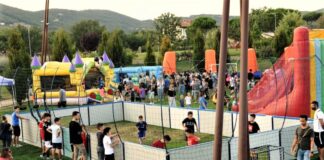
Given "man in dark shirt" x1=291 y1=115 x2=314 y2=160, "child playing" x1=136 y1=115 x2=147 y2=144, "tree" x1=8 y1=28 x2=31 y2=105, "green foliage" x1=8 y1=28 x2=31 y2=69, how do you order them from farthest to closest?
"green foliage" x1=8 y1=28 x2=31 y2=69 < "tree" x1=8 y1=28 x2=31 y2=105 < "child playing" x1=136 y1=115 x2=147 y2=144 < "man in dark shirt" x1=291 y1=115 x2=314 y2=160

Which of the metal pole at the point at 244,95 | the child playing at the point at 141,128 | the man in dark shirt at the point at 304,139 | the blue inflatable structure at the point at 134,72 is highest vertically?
the metal pole at the point at 244,95

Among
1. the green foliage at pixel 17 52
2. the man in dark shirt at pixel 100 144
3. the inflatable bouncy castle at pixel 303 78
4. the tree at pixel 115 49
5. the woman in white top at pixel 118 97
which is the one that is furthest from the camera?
the tree at pixel 115 49

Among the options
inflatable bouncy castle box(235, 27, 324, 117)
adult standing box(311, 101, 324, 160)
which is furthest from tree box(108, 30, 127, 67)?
adult standing box(311, 101, 324, 160)

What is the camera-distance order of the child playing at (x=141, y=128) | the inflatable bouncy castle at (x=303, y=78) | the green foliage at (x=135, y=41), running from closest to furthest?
the child playing at (x=141, y=128) < the inflatable bouncy castle at (x=303, y=78) < the green foliage at (x=135, y=41)

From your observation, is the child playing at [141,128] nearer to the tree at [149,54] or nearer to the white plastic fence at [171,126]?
the white plastic fence at [171,126]

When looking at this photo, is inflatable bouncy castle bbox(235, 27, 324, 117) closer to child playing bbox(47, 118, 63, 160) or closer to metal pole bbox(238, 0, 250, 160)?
A: child playing bbox(47, 118, 63, 160)

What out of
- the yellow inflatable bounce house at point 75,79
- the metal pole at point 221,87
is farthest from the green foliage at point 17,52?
the metal pole at point 221,87

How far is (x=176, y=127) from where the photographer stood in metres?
19.4

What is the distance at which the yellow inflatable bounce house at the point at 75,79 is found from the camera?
28359 millimetres

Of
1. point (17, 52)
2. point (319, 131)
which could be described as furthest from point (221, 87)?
point (17, 52)

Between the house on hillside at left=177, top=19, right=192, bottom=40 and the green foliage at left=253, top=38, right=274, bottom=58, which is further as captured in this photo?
the house on hillside at left=177, top=19, right=192, bottom=40

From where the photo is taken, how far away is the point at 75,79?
28734mm

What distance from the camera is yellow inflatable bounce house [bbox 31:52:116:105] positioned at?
2836cm

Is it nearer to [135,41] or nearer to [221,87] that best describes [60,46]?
[221,87]
